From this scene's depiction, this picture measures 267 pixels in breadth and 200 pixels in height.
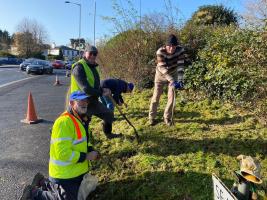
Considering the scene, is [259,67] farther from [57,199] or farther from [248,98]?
[57,199]

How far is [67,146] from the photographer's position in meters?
3.86

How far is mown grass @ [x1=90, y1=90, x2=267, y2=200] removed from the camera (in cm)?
466

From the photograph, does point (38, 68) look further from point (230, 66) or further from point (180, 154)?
point (180, 154)

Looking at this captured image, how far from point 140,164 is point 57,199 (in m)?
1.82

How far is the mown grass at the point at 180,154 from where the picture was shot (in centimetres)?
466

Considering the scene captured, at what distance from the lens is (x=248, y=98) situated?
6.80 m

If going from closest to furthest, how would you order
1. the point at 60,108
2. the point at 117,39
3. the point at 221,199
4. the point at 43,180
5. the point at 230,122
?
the point at 221,199 < the point at 43,180 < the point at 230,122 < the point at 60,108 < the point at 117,39

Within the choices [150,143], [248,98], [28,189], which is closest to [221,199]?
[28,189]

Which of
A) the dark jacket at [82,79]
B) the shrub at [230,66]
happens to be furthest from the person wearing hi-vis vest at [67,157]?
the shrub at [230,66]

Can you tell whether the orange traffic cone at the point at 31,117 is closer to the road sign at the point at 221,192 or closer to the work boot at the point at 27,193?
the work boot at the point at 27,193

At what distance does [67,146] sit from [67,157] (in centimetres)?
13

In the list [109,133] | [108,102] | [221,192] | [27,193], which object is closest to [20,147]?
[109,133]

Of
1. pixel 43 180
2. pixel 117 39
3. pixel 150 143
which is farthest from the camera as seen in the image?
pixel 117 39

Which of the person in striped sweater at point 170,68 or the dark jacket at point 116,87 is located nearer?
the person in striped sweater at point 170,68
